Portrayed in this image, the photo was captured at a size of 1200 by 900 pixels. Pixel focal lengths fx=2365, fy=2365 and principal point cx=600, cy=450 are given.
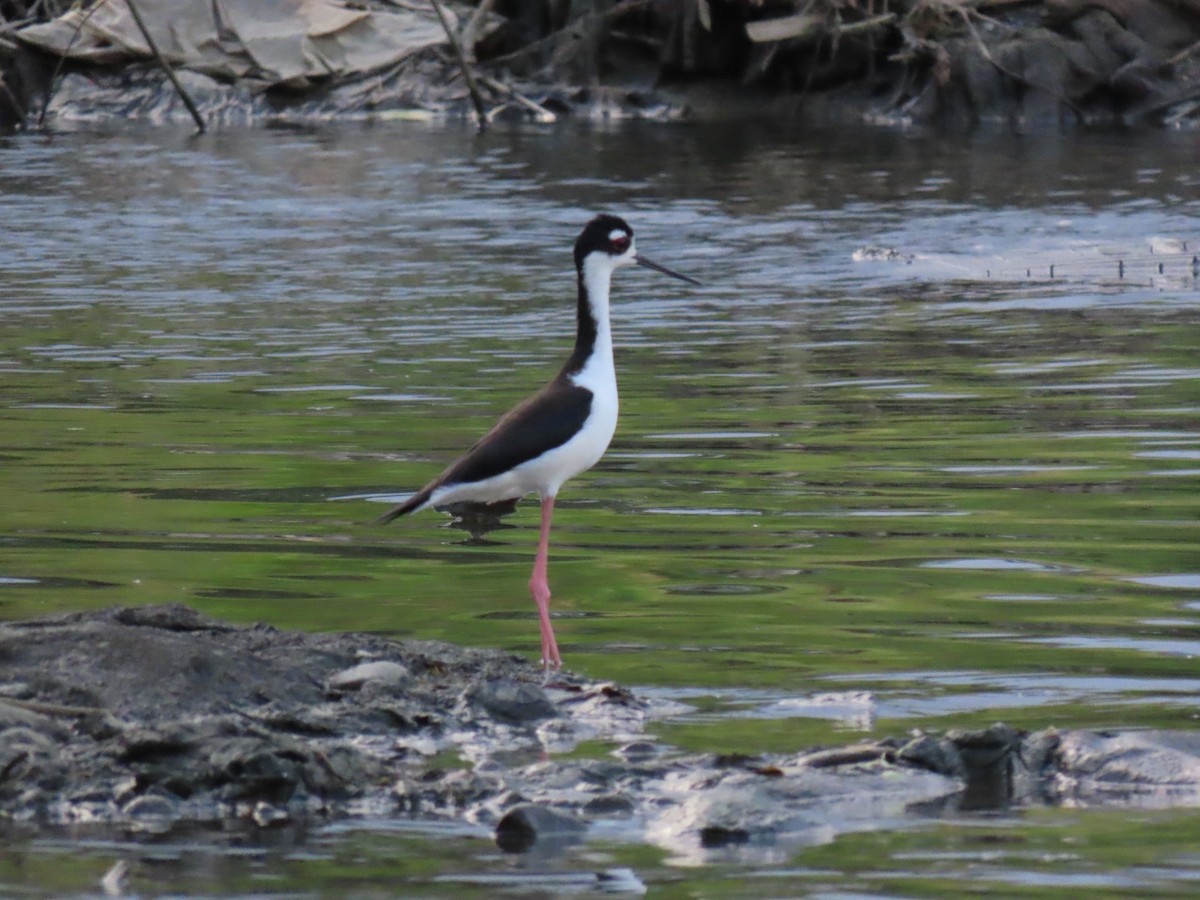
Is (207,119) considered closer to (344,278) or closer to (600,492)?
(344,278)

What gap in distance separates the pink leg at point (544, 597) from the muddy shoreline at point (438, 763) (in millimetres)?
621

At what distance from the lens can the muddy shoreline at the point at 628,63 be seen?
1152 inches

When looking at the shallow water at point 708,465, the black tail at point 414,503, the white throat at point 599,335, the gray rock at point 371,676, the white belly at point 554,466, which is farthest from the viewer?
the white throat at point 599,335

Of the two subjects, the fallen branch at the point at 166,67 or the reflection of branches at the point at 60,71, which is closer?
the fallen branch at the point at 166,67

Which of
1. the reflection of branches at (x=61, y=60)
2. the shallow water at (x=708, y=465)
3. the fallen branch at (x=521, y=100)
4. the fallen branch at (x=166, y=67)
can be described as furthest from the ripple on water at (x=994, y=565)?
the reflection of branches at (x=61, y=60)

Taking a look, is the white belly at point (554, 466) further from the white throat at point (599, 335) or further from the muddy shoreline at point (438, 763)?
the muddy shoreline at point (438, 763)

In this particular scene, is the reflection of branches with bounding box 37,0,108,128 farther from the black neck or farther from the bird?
the bird

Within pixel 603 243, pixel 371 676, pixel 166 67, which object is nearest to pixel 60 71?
pixel 166 67

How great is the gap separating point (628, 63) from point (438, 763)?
1130 inches

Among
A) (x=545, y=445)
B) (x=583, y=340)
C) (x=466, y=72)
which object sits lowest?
(x=466, y=72)

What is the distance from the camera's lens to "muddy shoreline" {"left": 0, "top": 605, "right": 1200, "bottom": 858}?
5273mm

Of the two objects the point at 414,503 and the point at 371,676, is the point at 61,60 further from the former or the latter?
the point at 371,676

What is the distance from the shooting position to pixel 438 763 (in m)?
5.76

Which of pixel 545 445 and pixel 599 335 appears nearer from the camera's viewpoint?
pixel 545 445
